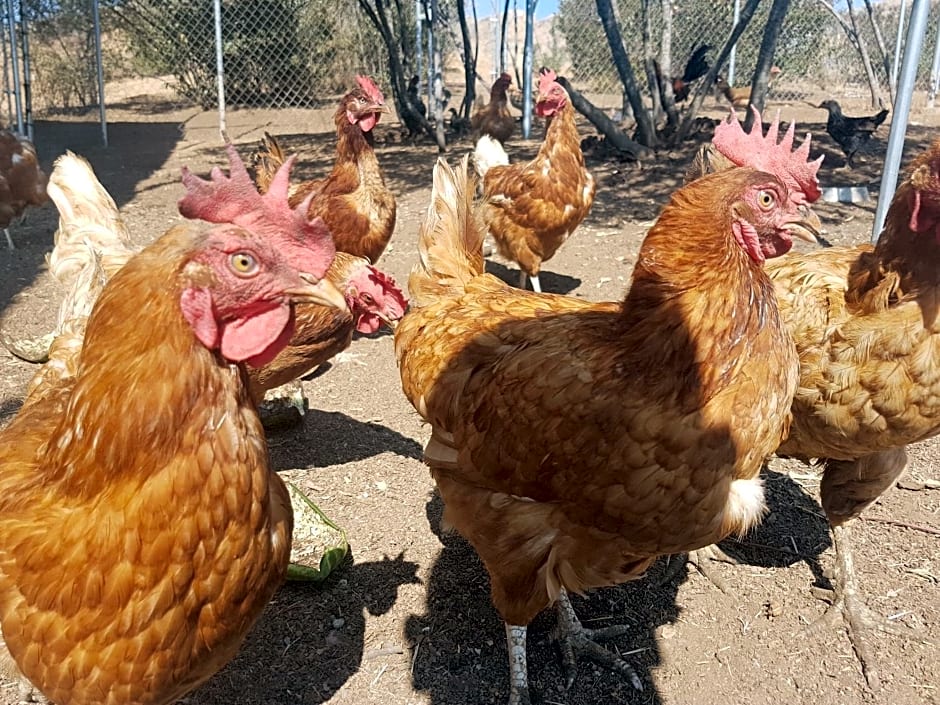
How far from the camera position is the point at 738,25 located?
9.29 m

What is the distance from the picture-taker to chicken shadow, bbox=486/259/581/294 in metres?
6.29

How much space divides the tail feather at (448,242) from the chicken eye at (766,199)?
1.36 meters

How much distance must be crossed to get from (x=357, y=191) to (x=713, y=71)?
22.3 ft

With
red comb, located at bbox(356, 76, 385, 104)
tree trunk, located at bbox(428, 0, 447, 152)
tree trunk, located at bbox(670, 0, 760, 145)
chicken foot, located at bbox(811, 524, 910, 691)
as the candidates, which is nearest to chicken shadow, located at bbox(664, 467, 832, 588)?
chicken foot, located at bbox(811, 524, 910, 691)

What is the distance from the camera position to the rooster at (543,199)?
19.1 ft

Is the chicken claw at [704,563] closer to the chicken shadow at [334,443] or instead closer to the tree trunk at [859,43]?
the chicken shadow at [334,443]

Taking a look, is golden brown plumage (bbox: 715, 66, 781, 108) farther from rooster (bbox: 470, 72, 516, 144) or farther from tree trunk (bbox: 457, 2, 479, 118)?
rooster (bbox: 470, 72, 516, 144)

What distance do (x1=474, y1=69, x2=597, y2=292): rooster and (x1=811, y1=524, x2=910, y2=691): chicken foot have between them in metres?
3.54

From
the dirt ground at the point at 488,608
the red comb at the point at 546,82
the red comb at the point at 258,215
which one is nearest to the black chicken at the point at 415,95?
the red comb at the point at 546,82

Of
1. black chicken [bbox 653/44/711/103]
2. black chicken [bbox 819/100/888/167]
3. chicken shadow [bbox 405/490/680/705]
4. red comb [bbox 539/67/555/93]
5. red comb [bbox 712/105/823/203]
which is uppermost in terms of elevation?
black chicken [bbox 653/44/711/103]

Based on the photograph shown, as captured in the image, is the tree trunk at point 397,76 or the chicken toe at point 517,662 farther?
the tree trunk at point 397,76

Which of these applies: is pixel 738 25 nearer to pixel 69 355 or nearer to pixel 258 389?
pixel 258 389

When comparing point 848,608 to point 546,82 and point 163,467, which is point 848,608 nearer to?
point 163,467

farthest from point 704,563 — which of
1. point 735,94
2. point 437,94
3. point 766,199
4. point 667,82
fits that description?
point 735,94
